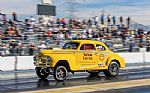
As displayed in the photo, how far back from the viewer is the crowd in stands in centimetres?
2297

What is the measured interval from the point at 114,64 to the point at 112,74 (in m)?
0.51

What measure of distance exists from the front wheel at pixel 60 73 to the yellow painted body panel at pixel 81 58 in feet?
0.91

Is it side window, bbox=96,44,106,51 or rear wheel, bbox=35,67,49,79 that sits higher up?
side window, bbox=96,44,106,51

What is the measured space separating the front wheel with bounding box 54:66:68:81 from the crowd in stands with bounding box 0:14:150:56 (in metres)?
5.69

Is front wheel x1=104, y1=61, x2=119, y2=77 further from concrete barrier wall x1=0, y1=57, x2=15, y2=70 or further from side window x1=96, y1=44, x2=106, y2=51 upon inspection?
concrete barrier wall x1=0, y1=57, x2=15, y2=70

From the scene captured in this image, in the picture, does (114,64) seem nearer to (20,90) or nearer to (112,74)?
(112,74)

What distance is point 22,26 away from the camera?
24.9m

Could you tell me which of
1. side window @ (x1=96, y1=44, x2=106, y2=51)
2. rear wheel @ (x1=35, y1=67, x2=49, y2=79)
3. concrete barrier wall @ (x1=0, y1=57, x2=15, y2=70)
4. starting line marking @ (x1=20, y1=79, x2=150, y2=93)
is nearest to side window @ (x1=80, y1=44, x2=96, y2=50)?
side window @ (x1=96, y1=44, x2=106, y2=51)

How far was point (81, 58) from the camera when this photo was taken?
57.7 feet

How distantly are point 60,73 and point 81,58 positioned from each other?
144cm

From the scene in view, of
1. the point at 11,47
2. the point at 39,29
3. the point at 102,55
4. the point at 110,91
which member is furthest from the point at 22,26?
the point at 110,91

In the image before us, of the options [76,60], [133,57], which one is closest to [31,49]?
[76,60]

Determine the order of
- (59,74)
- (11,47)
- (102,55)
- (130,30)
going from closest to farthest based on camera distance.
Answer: (59,74) < (102,55) < (11,47) < (130,30)

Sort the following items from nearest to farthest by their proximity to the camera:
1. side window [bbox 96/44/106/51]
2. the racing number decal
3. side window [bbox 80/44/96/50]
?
side window [bbox 80/44/96/50] < the racing number decal < side window [bbox 96/44/106/51]
